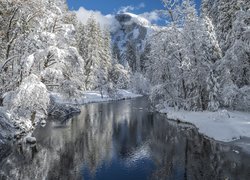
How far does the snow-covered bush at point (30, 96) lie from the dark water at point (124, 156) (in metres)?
3.00

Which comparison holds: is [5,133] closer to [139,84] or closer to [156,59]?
[156,59]

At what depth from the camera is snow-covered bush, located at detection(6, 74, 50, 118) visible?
2259cm

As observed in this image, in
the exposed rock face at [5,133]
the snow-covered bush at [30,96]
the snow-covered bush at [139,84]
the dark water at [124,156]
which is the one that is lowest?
the dark water at [124,156]

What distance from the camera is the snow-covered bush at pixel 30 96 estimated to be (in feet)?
74.1

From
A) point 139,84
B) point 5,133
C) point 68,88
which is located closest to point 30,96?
point 5,133

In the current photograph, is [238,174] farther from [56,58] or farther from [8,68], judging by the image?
[8,68]

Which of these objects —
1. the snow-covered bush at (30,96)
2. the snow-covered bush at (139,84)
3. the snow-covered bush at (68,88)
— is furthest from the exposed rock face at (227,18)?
the snow-covered bush at (139,84)

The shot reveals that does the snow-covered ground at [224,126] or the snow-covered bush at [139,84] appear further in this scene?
the snow-covered bush at [139,84]

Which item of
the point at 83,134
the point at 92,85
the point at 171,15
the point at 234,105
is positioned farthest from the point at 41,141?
the point at 92,85

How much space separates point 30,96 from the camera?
2273 centimetres

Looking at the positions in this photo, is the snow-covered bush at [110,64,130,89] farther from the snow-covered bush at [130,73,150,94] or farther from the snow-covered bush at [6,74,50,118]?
the snow-covered bush at [6,74,50,118]

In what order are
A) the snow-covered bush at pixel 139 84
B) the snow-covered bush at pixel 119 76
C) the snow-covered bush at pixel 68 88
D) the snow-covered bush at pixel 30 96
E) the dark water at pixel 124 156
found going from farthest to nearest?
the snow-covered bush at pixel 139 84, the snow-covered bush at pixel 119 76, the snow-covered bush at pixel 68 88, the snow-covered bush at pixel 30 96, the dark water at pixel 124 156

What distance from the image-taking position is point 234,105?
117 feet

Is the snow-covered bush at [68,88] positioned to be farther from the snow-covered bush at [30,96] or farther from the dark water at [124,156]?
the snow-covered bush at [30,96]
